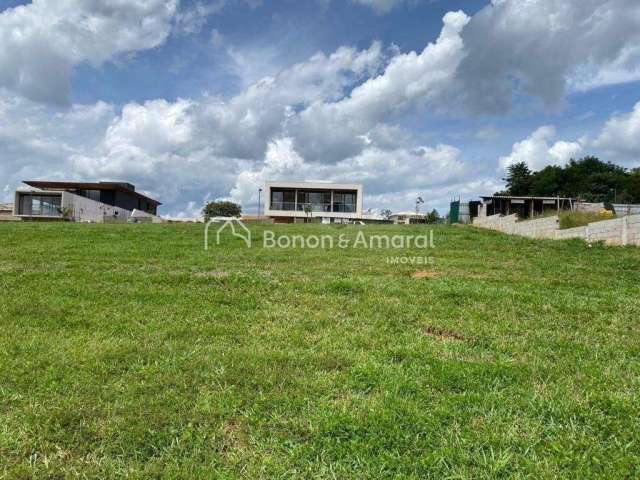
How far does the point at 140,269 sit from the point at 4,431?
652cm

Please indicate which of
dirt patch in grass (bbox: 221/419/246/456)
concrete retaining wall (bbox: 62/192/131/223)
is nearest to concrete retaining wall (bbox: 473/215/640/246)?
dirt patch in grass (bbox: 221/419/246/456)

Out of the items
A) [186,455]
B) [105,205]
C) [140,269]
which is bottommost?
[186,455]

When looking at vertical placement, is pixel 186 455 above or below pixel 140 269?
below

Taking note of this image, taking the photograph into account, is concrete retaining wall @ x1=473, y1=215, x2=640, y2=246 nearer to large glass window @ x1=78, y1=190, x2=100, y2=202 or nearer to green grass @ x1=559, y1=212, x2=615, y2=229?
green grass @ x1=559, y1=212, x2=615, y2=229

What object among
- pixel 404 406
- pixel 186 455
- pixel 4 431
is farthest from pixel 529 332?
pixel 4 431

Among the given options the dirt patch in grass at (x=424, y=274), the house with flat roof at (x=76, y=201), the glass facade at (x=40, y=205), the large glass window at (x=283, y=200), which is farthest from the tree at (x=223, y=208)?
the dirt patch in grass at (x=424, y=274)

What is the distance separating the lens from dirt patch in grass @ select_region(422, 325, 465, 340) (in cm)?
484

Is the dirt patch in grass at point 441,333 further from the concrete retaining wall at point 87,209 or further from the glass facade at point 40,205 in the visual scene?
the glass facade at point 40,205

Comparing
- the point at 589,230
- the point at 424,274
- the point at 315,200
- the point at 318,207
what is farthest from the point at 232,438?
the point at 315,200

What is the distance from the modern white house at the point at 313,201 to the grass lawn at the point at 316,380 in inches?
1902

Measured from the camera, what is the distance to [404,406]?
307 cm

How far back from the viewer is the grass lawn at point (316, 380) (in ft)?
8.33

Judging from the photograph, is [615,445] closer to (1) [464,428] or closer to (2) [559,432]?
(2) [559,432]

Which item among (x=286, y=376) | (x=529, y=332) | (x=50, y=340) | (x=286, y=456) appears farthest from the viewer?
(x=529, y=332)
